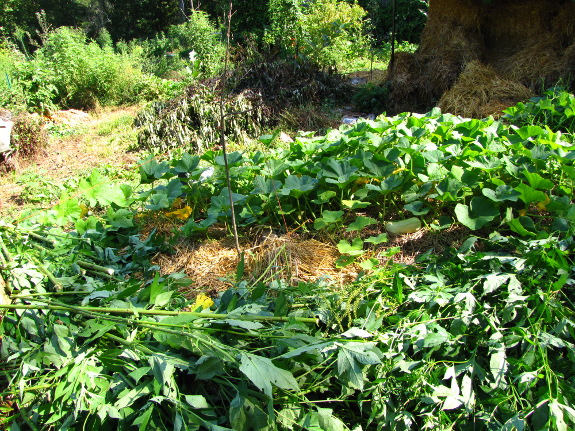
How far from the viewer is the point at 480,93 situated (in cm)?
552

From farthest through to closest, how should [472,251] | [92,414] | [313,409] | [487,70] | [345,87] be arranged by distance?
[345,87]
[487,70]
[472,251]
[313,409]
[92,414]

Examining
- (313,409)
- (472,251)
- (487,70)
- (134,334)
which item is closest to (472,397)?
(313,409)

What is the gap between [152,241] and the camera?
2533 millimetres

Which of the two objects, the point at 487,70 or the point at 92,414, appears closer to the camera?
the point at 92,414

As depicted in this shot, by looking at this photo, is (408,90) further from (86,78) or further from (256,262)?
(86,78)

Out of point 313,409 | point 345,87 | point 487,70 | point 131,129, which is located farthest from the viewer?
point 345,87

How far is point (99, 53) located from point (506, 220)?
9.53 m

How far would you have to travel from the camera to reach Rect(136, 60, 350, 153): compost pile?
559 centimetres

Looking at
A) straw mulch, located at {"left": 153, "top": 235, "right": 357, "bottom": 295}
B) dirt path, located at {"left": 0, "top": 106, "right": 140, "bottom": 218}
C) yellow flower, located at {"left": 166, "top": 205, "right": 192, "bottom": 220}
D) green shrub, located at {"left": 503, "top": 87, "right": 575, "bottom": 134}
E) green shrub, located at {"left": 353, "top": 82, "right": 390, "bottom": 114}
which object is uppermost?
green shrub, located at {"left": 503, "top": 87, "right": 575, "bottom": 134}

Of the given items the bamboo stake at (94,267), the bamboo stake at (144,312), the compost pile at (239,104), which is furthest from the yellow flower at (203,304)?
the compost pile at (239,104)

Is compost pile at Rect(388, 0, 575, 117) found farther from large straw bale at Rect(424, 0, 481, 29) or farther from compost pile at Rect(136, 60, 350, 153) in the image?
compost pile at Rect(136, 60, 350, 153)

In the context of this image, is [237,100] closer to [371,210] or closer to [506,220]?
[371,210]

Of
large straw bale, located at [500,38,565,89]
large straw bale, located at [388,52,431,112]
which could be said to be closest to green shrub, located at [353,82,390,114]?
large straw bale, located at [388,52,431,112]

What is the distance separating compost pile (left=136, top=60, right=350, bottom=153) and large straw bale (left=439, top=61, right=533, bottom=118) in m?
1.92
